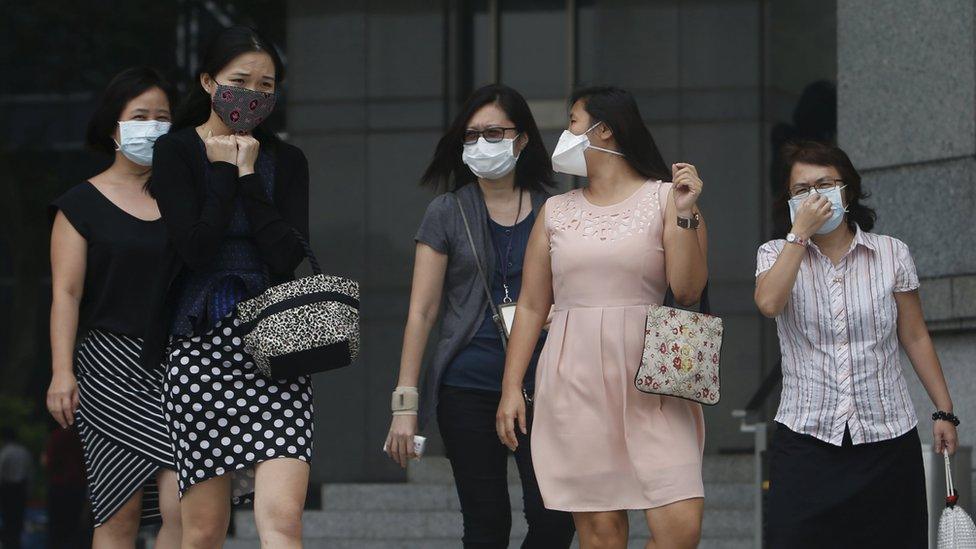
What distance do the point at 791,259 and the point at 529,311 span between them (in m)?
0.88

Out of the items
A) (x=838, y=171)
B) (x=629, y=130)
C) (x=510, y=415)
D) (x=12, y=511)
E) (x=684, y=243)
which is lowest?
(x=12, y=511)

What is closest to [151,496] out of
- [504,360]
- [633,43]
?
[504,360]

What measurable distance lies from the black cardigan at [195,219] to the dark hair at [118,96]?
1.15m

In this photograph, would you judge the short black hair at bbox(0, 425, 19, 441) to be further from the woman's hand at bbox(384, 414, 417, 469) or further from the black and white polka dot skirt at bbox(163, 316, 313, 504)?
the black and white polka dot skirt at bbox(163, 316, 313, 504)

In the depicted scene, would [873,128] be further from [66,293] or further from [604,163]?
[66,293]

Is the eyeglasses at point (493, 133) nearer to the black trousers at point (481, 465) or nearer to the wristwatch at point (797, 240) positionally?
the black trousers at point (481, 465)

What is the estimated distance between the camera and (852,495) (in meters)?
5.56

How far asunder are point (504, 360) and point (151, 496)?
5.06 feet

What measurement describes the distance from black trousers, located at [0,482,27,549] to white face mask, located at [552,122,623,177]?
10.1 meters

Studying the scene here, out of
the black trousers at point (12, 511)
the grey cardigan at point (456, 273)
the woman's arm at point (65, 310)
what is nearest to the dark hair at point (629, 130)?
the grey cardigan at point (456, 273)

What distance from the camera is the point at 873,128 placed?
856 cm

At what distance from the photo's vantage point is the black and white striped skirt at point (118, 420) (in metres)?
6.12

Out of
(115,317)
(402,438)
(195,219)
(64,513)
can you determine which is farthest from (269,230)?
(64,513)

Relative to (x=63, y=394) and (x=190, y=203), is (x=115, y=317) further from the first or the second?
(x=190, y=203)
